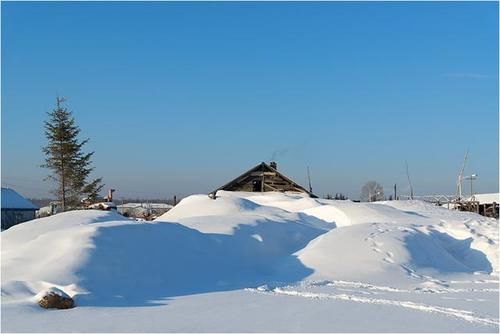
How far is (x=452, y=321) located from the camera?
923cm

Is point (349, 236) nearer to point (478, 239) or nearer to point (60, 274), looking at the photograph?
point (478, 239)

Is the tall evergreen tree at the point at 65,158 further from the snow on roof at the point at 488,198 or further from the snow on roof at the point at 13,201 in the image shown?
the snow on roof at the point at 488,198

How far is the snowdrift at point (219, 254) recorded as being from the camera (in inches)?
468

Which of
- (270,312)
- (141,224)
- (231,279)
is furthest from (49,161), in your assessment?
(270,312)

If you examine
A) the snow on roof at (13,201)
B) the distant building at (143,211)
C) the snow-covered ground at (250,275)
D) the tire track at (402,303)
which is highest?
the snow on roof at (13,201)

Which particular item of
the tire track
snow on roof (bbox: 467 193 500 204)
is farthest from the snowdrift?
snow on roof (bbox: 467 193 500 204)

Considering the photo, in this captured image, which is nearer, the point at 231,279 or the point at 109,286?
the point at 109,286

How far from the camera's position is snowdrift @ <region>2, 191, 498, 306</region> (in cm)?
1188

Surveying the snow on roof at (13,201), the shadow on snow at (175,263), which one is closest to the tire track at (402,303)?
the shadow on snow at (175,263)

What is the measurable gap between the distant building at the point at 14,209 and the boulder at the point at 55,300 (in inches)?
1228

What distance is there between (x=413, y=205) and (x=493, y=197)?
30023 mm

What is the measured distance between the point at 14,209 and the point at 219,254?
29.3 meters

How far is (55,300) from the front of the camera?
10141 millimetres

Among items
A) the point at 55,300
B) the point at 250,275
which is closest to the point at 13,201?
the point at 250,275
